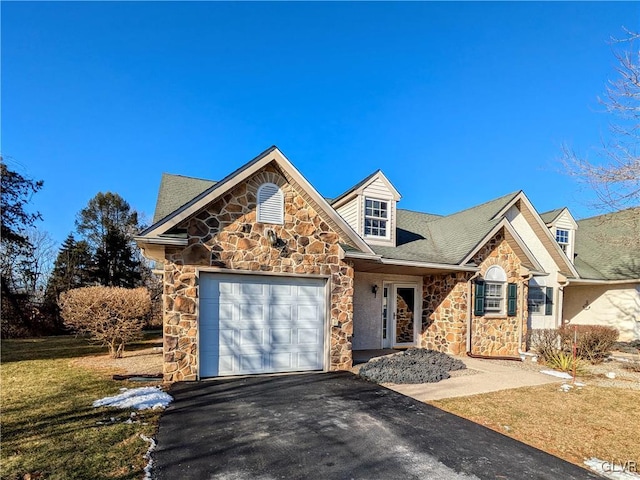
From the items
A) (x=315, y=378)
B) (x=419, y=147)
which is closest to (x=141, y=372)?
(x=315, y=378)

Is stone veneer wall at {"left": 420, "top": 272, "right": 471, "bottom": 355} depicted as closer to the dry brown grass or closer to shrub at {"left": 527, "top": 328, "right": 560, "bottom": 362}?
shrub at {"left": 527, "top": 328, "right": 560, "bottom": 362}

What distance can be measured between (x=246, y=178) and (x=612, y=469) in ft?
25.8

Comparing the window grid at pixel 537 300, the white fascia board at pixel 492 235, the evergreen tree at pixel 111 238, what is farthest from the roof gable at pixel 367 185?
the evergreen tree at pixel 111 238

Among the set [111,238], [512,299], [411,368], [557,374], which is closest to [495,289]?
[512,299]

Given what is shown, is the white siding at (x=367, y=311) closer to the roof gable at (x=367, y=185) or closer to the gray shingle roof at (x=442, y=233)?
the gray shingle roof at (x=442, y=233)

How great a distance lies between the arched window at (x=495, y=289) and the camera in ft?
40.8

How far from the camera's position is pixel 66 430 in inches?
196

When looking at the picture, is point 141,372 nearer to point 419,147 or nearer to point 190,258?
point 190,258

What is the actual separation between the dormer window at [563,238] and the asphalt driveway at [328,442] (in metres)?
13.4

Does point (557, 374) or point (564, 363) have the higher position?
point (564, 363)

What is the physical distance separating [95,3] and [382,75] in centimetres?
1008

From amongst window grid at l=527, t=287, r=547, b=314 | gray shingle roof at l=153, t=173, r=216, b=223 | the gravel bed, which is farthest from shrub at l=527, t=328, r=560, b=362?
gray shingle roof at l=153, t=173, r=216, b=223

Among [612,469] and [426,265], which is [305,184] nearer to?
[426,265]

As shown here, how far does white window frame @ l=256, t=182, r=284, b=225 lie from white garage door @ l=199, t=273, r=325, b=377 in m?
1.41
